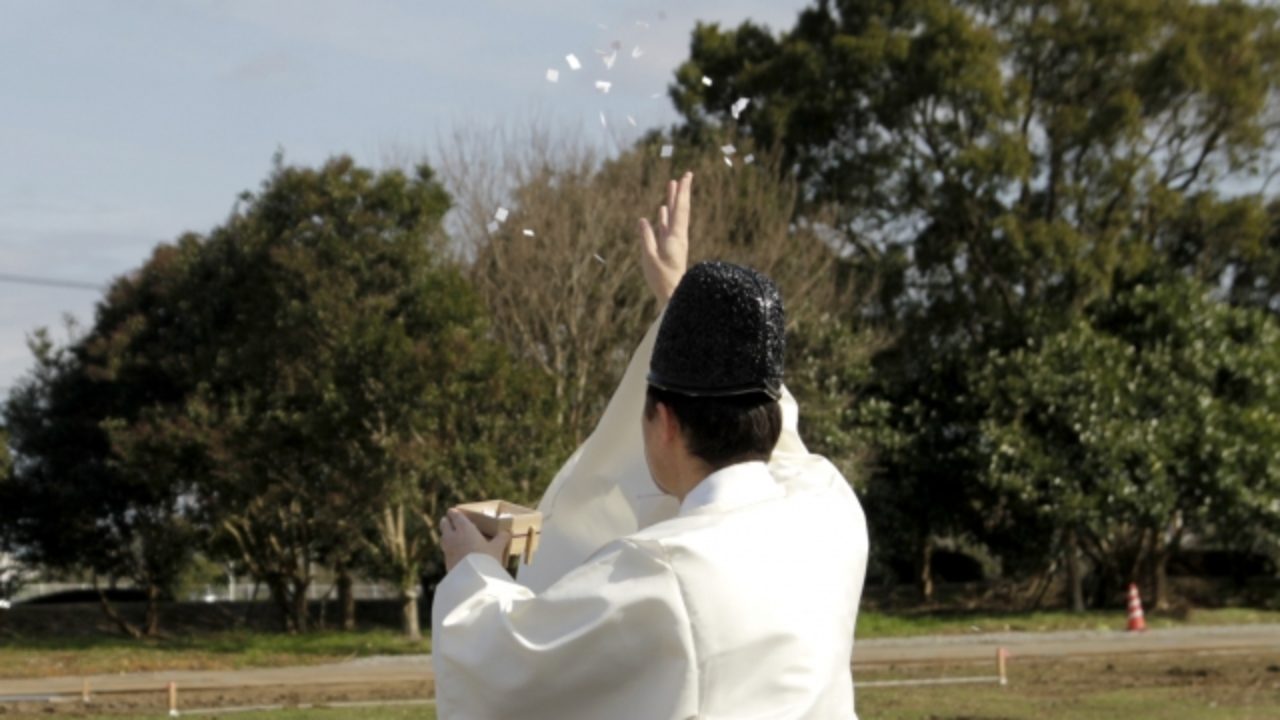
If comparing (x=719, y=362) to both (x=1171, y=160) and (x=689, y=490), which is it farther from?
(x=1171, y=160)

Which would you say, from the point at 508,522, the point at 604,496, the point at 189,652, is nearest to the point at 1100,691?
the point at 189,652

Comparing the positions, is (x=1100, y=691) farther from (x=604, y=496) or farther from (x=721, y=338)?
(x=721, y=338)

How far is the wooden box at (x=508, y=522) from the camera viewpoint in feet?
8.66

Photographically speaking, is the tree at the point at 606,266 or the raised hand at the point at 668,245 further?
the tree at the point at 606,266

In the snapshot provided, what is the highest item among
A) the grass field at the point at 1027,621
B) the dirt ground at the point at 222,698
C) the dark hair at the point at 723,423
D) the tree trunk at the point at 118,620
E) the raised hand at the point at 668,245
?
the raised hand at the point at 668,245

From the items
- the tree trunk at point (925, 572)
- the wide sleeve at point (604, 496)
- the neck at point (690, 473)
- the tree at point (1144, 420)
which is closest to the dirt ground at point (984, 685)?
the tree at point (1144, 420)

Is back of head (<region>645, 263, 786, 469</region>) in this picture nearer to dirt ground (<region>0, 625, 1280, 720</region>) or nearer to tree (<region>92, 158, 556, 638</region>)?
dirt ground (<region>0, 625, 1280, 720</region>)

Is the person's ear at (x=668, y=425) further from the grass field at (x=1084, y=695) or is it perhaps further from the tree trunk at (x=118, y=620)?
the tree trunk at (x=118, y=620)

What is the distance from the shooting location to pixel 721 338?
8.21ft

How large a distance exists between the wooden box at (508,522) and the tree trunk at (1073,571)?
2910 cm

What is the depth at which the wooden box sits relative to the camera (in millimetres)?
2641

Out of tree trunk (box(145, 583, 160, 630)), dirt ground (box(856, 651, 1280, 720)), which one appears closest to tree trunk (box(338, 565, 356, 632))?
tree trunk (box(145, 583, 160, 630))

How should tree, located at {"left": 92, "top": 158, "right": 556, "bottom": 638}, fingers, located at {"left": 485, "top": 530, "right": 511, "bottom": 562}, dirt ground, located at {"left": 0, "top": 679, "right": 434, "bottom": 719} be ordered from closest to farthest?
1. fingers, located at {"left": 485, "top": 530, "right": 511, "bottom": 562}
2. dirt ground, located at {"left": 0, "top": 679, "right": 434, "bottom": 719}
3. tree, located at {"left": 92, "top": 158, "right": 556, "bottom": 638}

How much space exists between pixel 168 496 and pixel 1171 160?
60.5 ft
